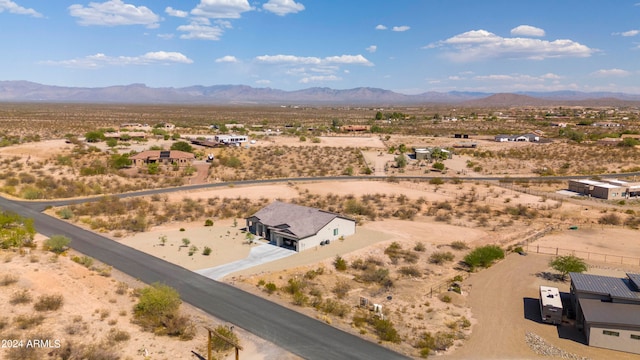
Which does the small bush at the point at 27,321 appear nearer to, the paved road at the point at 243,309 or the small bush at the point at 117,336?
the small bush at the point at 117,336

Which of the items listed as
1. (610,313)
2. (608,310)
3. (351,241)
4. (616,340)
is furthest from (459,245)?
(616,340)

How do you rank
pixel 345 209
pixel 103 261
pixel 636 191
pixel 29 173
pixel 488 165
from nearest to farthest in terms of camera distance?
pixel 103 261 → pixel 345 209 → pixel 636 191 → pixel 29 173 → pixel 488 165

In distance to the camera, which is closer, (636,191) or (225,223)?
(225,223)

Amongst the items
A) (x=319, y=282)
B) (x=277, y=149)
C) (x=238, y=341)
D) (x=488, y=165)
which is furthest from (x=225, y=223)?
(x=488, y=165)

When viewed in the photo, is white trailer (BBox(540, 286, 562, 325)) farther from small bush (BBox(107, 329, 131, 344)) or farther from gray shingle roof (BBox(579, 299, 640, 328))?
small bush (BBox(107, 329, 131, 344))

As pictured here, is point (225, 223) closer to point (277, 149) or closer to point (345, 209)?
→ point (345, 209)
